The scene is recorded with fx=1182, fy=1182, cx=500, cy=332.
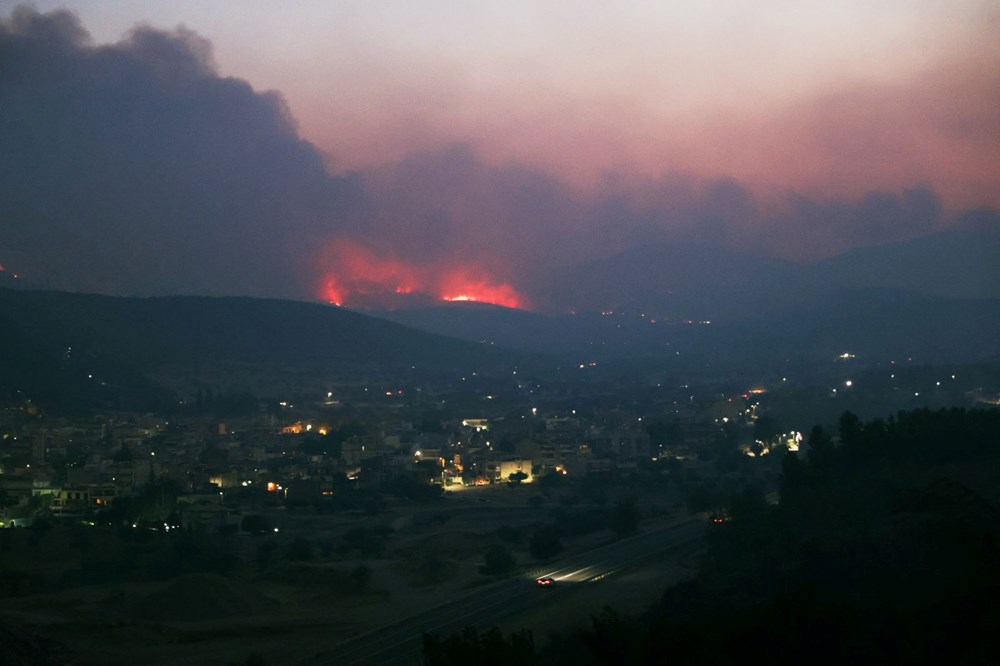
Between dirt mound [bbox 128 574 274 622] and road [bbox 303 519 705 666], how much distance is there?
504 cm

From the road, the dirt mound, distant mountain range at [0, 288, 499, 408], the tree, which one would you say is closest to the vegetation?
the tree

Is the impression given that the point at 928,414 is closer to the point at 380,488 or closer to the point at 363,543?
the point at 363,543

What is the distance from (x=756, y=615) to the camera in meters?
13.5

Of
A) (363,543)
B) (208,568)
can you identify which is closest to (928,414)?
(363,543)

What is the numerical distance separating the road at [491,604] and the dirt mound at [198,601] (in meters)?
5.04

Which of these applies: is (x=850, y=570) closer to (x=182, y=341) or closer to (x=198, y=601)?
(x=198, y=601)

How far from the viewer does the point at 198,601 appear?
86.4 feet

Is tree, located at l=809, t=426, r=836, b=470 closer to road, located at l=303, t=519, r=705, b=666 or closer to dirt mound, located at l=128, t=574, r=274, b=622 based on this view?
road, located at l=303, t=519, r=705, b=666

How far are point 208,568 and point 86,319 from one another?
268 feet

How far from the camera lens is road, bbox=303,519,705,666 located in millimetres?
20125

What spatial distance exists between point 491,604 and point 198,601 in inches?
278

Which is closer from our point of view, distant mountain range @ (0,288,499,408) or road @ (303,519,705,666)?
road @ (303,519,705,666)

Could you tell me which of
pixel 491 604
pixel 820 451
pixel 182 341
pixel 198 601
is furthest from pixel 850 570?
pixel 182 341

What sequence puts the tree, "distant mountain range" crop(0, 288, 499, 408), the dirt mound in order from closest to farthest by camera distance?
1. the dirt mound
2. the tree
3. "distant mountain range" crop(0, 288, 499, 408)
